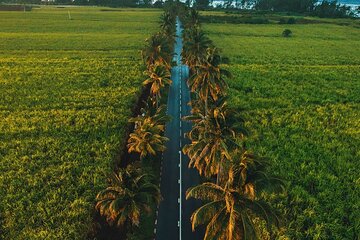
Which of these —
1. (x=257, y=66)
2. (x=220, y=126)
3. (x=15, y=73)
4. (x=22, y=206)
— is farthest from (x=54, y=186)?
(x=257, y=66)

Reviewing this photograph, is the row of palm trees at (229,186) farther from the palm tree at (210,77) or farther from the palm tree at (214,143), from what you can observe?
the palm tree at (210,77)

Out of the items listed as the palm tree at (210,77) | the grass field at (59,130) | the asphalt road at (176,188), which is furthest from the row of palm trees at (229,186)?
the grass field at (59,130)

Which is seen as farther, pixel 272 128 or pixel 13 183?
pixel 272 128

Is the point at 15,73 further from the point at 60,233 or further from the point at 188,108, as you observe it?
the point at 60,233

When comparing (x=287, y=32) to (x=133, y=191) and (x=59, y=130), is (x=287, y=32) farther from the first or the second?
(x=133, y=191)

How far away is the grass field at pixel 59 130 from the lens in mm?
33500

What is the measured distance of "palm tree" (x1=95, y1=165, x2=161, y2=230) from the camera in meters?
31.1

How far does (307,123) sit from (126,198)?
36337mm

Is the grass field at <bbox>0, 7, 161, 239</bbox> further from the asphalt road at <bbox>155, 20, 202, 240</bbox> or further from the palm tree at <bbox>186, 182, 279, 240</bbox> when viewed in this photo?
the palm tree at <bbox>186, 182, 279, 240</bbox>

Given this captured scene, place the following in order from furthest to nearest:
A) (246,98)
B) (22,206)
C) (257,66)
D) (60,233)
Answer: (257,66), (246,98), (22,206), (60,233)

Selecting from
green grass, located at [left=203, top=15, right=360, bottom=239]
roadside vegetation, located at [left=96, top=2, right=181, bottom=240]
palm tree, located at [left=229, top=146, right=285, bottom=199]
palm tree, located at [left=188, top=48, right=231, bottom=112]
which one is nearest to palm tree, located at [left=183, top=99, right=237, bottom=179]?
palm tree, located at [left=229, top=146, right=285, bottom=199]

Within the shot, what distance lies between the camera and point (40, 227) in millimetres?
31656

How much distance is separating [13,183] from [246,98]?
45.7 meters

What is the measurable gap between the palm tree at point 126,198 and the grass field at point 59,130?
281 centimetres
